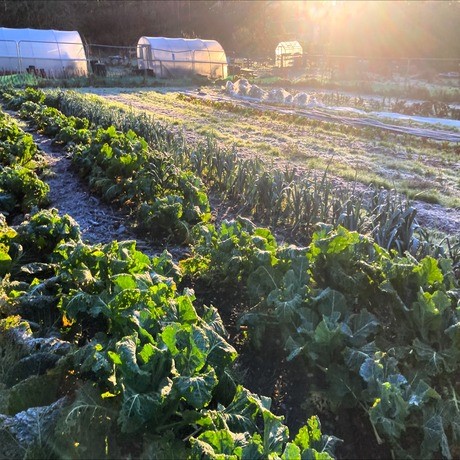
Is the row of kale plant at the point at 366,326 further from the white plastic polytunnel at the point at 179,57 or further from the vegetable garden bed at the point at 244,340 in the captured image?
the white plastic polytunnel at the point at 179,57

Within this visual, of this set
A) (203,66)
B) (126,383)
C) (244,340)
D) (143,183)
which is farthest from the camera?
(203,66)

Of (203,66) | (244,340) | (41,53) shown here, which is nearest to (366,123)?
(244,340)

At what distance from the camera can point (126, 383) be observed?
2.14m

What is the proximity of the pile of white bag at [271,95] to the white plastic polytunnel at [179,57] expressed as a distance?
8.61 meters

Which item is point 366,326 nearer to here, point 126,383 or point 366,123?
point 126,383

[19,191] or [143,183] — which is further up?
[143,183]

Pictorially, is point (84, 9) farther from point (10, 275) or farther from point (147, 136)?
point (10, 275)

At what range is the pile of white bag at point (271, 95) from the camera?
1692 centimetres

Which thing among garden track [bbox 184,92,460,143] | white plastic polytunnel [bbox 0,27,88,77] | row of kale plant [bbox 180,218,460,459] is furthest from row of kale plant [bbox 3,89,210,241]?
white plastic polytunnel [bbox 0,27,88,77]

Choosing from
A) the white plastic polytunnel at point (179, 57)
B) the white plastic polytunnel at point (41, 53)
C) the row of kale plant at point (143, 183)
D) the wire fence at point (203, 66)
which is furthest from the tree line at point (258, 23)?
the row of kale plant at point (143, 183)

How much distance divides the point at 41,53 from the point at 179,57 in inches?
303

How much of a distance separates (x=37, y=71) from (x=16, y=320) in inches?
973

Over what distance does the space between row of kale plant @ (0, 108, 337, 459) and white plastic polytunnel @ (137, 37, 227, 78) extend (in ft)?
88.9

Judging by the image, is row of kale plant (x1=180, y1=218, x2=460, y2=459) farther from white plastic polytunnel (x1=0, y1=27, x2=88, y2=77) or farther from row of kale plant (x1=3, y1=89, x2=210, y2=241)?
white plastic polytunnel (x1=0, y1=27, x2=88, y2=77)
